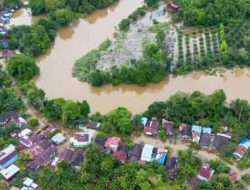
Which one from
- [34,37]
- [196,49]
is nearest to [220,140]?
[196,49]

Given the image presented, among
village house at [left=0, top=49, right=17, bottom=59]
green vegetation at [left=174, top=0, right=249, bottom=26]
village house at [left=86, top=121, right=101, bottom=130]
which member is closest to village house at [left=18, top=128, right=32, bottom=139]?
village house at [left=86, top=121, right=101, bottom=130]

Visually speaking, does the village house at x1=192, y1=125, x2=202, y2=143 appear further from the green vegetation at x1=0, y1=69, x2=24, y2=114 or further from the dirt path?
the green vegetation at x1=0, y1=69, x2=24, y2=114

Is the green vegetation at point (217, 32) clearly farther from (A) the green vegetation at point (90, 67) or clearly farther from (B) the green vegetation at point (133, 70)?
(A) the green vegetation at point (90, 67)

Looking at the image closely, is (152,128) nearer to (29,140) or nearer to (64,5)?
(29,140)

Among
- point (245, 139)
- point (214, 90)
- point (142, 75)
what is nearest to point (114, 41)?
point (142, 75)

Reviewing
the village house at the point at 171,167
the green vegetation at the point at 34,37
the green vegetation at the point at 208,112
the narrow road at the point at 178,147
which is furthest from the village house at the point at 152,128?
the green vegetation at the point at 34,37

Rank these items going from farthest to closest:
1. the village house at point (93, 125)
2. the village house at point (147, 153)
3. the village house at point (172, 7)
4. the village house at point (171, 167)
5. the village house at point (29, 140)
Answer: the village house at point (172, 7) < the village house at point (93, 125) < the village house at point (29, 140) < the village house at point (147, 153) < the village house at point (171, 167)
